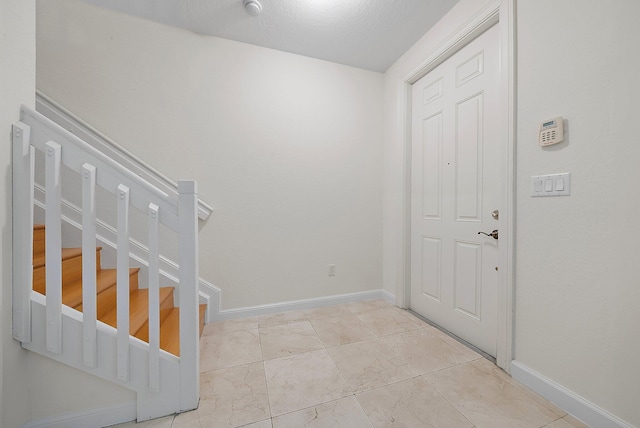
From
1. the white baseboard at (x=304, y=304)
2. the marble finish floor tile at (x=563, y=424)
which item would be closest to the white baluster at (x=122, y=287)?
the white baseboard at (x=304, y=304)

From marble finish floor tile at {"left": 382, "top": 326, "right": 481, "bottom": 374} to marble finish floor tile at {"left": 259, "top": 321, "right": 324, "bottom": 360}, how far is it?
0.55 m

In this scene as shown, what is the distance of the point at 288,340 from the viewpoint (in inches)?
67.9

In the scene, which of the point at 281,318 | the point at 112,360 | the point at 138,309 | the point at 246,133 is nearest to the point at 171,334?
the point at 138,309

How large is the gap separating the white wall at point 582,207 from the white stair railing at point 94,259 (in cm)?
175

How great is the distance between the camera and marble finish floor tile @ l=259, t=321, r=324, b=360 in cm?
159

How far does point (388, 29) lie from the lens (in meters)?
1.92

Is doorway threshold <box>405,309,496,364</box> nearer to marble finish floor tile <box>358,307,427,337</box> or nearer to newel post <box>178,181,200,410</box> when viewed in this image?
marble finish floor tile <box>358,307,427,337</box>

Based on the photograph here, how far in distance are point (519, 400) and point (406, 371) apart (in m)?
0.53

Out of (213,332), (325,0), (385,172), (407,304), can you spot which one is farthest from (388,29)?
(213,332)

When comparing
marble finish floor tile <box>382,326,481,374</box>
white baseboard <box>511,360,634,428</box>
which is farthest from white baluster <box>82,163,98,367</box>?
white baseboard <box>511,360,634,428</box>

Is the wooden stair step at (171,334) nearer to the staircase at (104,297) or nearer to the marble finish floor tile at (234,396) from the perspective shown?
the staircase at (104,297)

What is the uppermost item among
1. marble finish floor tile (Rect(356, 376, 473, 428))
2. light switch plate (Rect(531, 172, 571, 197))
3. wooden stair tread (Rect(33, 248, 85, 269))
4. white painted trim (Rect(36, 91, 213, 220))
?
white painted trim (Rect(36, 91, 213, 220))

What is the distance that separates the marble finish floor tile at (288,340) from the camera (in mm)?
1588

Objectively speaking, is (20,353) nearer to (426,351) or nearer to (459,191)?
(426,351)
